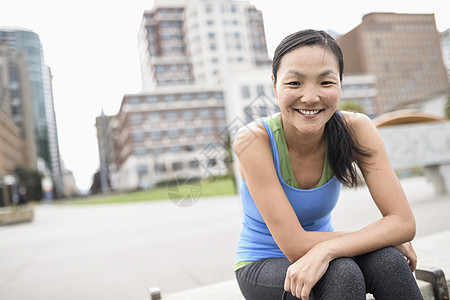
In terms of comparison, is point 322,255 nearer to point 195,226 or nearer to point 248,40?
point 195,226

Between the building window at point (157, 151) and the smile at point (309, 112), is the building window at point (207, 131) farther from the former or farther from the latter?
the smile at point (309, 112)

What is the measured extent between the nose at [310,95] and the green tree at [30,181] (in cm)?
6326

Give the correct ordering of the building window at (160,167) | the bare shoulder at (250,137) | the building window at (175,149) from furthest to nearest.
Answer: the building window at (175,149)
the building window at (160,167)
the bare shoulder at (250,137)

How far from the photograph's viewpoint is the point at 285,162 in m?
1.45

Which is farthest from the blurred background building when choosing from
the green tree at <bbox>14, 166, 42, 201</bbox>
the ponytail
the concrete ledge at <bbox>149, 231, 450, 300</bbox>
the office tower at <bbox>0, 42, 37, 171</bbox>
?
the ponytail

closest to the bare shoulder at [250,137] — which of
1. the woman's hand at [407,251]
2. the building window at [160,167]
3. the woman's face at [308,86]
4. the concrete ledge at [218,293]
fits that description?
the woman's face at [308,86]

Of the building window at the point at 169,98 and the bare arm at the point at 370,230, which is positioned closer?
the bare arm at the point at 370,230

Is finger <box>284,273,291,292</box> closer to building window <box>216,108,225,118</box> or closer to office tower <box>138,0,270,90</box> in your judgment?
building window <box>216,108,225,118</box>

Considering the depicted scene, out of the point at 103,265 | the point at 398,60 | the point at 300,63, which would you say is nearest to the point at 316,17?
the point at 300,63

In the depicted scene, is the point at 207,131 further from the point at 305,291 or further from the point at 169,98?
the point at 305,291

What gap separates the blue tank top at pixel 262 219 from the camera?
4.67ft

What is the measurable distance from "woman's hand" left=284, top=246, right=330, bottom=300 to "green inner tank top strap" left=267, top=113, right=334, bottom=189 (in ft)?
1.00

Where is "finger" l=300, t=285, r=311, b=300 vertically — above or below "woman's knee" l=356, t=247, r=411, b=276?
below

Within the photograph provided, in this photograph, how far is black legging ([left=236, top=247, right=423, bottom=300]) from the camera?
1.17 meters
